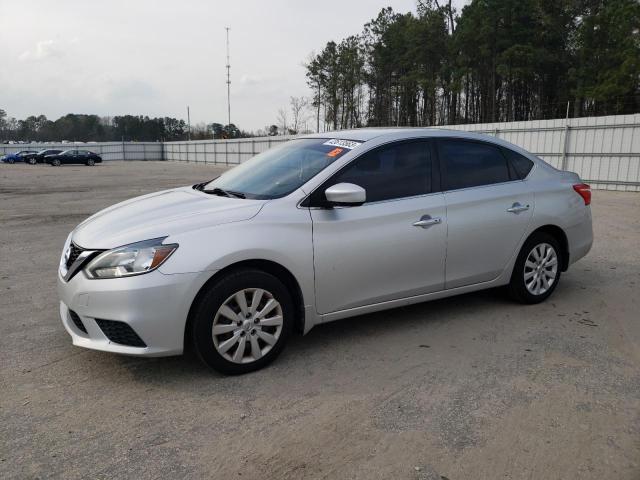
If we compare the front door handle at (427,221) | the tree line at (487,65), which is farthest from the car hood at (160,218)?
the tree line at (487,65)

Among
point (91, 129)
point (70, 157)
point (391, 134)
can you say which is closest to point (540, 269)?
point (391, 134)

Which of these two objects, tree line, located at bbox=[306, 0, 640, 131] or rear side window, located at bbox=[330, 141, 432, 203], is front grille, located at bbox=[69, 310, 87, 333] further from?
tree line, located at bbox=[306, 0, 640, 131]

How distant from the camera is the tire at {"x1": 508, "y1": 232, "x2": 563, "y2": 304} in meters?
5.00

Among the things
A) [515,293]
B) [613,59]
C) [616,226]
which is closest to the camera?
[515,293]

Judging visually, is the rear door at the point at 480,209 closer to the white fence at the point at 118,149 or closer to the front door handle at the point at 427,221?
the front door handle at the point at 427,221

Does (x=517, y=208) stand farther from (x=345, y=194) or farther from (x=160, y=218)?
(x=160, y=218)

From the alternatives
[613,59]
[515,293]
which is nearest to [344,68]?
[613,59]

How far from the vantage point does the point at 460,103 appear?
49844 mm

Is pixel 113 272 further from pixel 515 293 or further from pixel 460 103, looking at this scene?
pixel 460 103

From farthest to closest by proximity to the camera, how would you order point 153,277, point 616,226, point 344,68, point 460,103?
point 344,68, point 460,103, point 616,226, point 153,277

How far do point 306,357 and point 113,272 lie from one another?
4.85 ft

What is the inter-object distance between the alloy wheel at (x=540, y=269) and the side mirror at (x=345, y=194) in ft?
6.83

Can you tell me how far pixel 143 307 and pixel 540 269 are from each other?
3.61 meters

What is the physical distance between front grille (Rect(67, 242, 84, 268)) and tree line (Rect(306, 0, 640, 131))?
1198 inches
